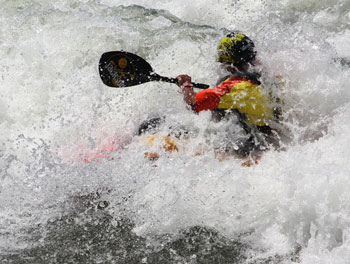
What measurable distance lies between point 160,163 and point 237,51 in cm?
103

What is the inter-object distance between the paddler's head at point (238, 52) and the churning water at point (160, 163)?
174 millimetres

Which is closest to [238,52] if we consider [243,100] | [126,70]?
[243,100]

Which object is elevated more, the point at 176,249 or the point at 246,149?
the point at 246,149

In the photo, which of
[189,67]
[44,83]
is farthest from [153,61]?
[44,83]

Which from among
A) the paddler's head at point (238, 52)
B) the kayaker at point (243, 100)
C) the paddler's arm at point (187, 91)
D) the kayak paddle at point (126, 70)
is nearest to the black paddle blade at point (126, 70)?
the kayak paddle at point (126, 70)

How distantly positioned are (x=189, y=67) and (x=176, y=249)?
9.21 ft

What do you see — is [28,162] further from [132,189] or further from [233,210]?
[233,210]

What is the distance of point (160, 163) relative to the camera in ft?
12.3

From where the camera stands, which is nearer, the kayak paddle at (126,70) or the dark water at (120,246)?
the dark water at (120,246)

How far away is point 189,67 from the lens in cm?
550

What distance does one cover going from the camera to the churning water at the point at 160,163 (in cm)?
312

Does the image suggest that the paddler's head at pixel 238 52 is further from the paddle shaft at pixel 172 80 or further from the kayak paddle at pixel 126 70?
the kayak paddle at pixel 126 70

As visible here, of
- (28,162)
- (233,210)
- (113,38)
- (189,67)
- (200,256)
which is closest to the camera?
(200,256)

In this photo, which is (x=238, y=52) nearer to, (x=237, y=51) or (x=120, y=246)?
(x=237, y=51)
